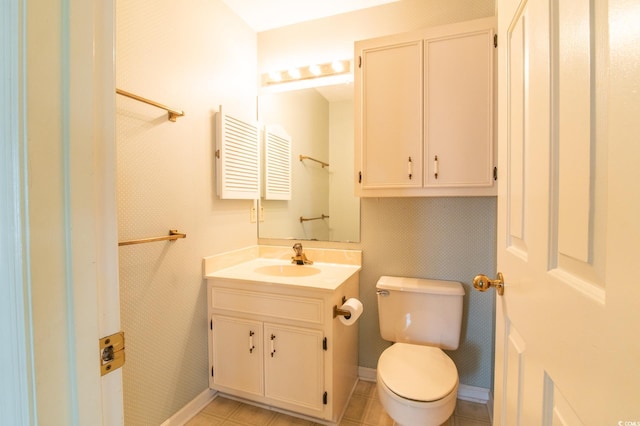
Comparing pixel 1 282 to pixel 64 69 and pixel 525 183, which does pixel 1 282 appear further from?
pixel 525 183

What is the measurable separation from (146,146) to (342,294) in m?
1.27

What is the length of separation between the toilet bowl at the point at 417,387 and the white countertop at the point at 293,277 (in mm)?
484

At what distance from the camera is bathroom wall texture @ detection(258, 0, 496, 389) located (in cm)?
171

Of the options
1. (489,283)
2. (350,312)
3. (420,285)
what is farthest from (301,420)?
(489,283)

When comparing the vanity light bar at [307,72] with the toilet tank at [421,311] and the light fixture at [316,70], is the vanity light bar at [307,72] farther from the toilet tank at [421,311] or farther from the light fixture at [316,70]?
the toilet tank at [421,311]

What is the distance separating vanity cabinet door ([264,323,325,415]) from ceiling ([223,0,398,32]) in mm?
2049

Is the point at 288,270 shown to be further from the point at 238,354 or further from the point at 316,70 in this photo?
the point at 316,70

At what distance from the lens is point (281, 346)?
1530mm

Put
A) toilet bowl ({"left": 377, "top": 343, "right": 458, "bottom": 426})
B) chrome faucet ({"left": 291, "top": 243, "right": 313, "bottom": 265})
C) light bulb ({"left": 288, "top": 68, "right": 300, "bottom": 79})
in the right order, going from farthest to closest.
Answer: light bulb ({"left": 288, "top": 68, "right": 300, "bottom": 79})
chrome faucet ({"left": 291, "top": 243, "right": 313, "bottom": 265})
toilet bowl ({"left": 377, "top": 343, "right": 458, "bottom": 426})

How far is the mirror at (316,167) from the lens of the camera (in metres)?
1.95

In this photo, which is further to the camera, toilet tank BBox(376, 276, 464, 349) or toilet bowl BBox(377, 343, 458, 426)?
toilet tank BBox(376, 276, 464, 349)

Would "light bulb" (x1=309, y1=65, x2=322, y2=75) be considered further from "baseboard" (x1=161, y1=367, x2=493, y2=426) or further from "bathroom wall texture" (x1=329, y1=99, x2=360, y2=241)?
"baseboard" (x1=161, y1=367, x2=493, y2=426)

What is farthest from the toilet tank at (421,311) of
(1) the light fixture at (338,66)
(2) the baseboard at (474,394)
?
(1) the light fixture at (338,66)

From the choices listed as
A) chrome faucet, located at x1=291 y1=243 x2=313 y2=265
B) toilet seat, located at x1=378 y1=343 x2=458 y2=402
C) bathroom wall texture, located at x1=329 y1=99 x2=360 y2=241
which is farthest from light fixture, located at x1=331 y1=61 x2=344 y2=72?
toilet seat, located at x1=378 y1=343 x2=458 y2=402
